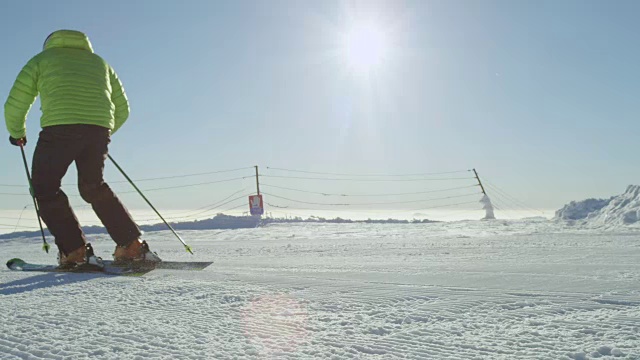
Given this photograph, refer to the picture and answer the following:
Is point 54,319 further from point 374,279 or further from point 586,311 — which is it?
point 586,311

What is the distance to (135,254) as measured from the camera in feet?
Answer: 11.5

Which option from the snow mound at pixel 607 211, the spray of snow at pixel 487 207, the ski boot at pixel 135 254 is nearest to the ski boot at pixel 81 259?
the ski boot at pixel 135 254

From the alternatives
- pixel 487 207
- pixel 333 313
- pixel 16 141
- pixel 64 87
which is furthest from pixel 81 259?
pixel 487 207

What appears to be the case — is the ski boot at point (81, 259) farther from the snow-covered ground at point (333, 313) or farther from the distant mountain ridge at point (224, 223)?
the distant mountain ridge at point (224, 223)

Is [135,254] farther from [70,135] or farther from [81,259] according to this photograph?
[70,135]

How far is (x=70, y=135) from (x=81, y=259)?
915 mm

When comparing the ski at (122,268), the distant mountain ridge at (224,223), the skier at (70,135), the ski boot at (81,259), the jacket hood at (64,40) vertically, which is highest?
the jacket hood at (64,40)

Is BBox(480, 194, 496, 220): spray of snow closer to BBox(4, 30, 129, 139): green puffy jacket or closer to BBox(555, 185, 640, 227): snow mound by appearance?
BBox(555, 185, 640, 227): snow mound

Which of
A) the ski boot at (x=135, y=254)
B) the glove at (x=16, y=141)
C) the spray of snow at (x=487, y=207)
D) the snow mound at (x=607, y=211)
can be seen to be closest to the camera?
the ski boot at (x=135, y=254)

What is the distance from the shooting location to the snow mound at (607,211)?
7.13 meters

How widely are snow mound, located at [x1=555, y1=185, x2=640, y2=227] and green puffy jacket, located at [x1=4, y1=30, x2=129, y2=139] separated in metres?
6.97

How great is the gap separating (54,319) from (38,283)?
113cm

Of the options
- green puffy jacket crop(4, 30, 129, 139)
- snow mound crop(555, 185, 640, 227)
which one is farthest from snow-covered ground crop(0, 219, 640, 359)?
snow mound crop(555, 185, 640, 227)

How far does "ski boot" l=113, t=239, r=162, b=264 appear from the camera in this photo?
11.4ft
